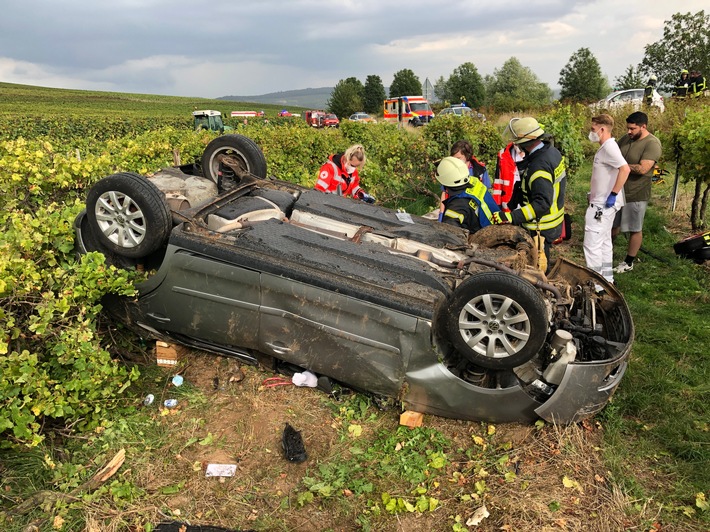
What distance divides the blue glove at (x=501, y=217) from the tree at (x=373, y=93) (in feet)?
178

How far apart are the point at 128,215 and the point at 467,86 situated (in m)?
53.7

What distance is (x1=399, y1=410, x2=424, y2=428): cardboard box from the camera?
3320mm

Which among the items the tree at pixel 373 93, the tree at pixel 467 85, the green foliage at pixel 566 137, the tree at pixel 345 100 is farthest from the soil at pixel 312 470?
the tree at pixel 373 93

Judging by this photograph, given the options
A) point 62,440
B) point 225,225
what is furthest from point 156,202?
point 62,440

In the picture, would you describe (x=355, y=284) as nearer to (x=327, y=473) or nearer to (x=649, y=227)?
(x=327, y=473)

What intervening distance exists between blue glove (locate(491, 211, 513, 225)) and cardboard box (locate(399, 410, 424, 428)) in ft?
6.84

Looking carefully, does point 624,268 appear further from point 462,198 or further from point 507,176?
point 462,198

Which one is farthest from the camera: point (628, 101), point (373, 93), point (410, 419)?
point (373, 93)

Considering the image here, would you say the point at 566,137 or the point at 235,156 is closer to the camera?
the point at 235,156

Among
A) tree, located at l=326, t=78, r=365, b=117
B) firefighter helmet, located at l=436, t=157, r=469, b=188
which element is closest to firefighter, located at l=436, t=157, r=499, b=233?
firefighter helmet, located at l=436, t=157, r=469, b=188

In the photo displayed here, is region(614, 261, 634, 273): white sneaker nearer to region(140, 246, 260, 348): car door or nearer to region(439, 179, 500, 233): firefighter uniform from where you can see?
region(439, 179, 500, 233): firefighter uniform

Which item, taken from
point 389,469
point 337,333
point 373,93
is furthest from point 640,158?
point 373,93

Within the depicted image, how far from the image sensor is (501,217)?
475cm

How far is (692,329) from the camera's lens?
461 centimetres
